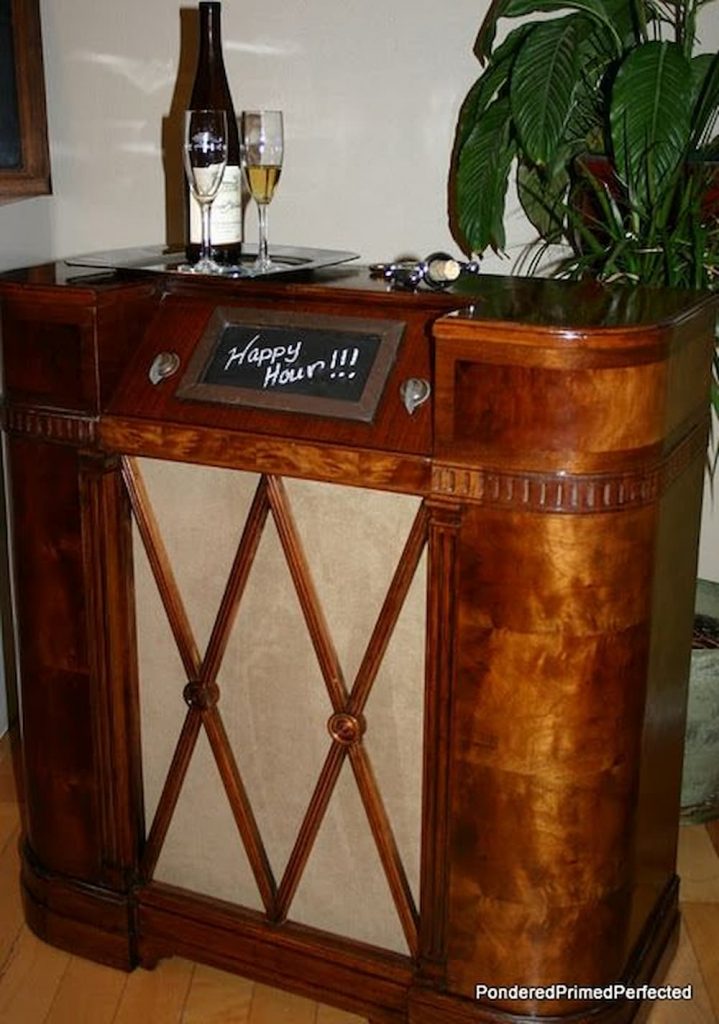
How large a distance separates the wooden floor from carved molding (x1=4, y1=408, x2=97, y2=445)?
0.87 metres

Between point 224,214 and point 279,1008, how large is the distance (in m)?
1.23

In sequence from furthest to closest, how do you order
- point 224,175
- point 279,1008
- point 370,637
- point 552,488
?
point 279,1008 < point 224,175 < point 370,637 < point 552,488

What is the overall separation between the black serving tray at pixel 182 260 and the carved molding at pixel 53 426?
0.82 ft

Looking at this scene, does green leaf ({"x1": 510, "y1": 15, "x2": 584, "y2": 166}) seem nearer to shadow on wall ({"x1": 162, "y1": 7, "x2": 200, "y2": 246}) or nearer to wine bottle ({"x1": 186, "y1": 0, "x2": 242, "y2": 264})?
wine bottle ({"x1": 186, "y1": 0, "x2": 242, "y2": 264})

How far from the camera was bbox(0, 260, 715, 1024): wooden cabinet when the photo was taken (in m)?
1.60

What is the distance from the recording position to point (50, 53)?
113 inches

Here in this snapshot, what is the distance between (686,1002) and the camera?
79.9 inches

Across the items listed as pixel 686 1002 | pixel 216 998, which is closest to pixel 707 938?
pixel 686 1002

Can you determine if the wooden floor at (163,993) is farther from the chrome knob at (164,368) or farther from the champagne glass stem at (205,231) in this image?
the champagne glass stem at (205,231)

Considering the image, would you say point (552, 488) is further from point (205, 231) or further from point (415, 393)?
point (205, 231)

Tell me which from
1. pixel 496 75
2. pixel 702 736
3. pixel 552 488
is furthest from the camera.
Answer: pixel 702 736

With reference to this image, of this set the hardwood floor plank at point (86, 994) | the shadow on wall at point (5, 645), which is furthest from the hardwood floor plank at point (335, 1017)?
the shadow on wall at point (5, 645)

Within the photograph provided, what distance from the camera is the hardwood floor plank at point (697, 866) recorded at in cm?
231

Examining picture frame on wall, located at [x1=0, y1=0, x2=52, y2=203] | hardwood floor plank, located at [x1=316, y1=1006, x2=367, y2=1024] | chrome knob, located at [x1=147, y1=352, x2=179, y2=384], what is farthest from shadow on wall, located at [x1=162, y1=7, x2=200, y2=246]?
hardwood floor plank, located at [x1=316, y1=1006, x2=367, y2=1024]
